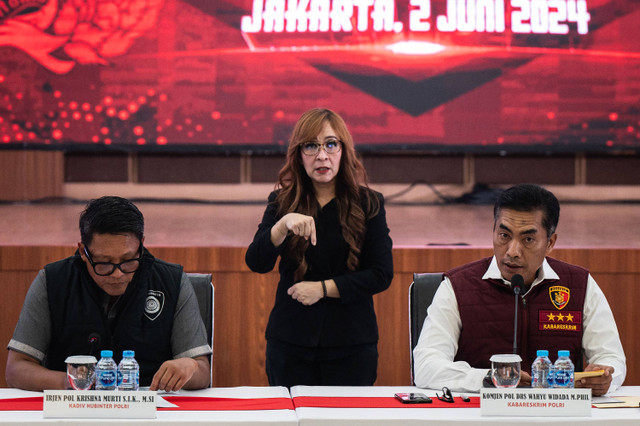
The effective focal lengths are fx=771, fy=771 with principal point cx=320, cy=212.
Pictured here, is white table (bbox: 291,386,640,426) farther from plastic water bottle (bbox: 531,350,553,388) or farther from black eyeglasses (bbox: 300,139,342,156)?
black eyeglasses (bbox: 300,139,342,156)

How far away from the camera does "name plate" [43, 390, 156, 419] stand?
4.95 feet

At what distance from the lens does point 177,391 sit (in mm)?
1838

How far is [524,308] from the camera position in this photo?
2041 mm

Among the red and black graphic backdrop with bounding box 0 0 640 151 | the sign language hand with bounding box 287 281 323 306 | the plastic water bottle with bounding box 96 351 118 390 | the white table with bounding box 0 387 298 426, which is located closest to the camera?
the white table with bounding box 0 387 298 426

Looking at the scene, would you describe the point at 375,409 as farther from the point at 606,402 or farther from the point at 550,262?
the point at 550,262

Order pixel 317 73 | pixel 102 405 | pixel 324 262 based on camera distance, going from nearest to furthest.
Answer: pixel 102 405
pixel 324 262
pixel 317 73

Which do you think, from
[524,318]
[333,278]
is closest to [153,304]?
[333,278]

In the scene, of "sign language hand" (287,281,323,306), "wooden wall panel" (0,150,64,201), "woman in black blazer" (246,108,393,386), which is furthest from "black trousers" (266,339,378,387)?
"wooden wall panel" (0,150,64,201)

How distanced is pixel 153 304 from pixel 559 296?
1079 mm

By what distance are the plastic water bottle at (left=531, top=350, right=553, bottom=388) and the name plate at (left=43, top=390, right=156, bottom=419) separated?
0.83 meters

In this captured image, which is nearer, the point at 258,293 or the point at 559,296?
the point at 559,296

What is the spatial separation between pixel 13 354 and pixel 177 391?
44 cm

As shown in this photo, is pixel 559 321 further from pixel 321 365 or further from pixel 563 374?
pixel 321 365

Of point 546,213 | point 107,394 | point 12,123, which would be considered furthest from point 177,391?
point 12,123
